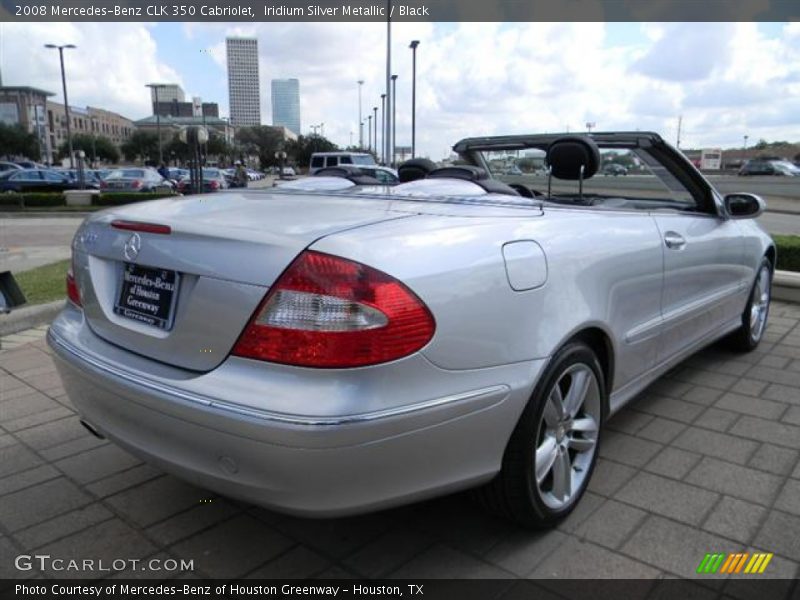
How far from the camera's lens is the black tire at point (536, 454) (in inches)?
87.4

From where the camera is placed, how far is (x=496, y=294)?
2072 mm

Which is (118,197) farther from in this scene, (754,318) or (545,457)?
(545,457)

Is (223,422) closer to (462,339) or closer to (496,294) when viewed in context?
(462,339)

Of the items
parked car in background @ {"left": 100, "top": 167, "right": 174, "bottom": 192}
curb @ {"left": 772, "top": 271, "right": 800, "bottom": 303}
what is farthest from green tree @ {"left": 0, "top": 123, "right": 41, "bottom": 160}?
curb @ {"left": 772, "top": 271, "right": 800, "bottom": 303}

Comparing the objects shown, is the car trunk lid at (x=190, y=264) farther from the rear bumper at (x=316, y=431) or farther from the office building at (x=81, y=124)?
the office building at (x=81, y=124)

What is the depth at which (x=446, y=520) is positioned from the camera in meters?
2.57

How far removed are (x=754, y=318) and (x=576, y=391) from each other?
298cm

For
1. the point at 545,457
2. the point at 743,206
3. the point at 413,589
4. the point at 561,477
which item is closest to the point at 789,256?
the point at 743,206

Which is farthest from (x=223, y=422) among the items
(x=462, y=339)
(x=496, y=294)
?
(x=496, y=294)

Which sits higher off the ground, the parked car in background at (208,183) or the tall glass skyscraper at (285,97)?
the tall glass skyscraper at (285,97)

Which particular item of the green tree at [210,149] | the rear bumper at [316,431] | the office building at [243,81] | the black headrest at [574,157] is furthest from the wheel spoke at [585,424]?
the green tree at [210,149]

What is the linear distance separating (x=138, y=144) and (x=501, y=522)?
10925 centimetres

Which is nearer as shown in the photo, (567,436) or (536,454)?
(536,454)

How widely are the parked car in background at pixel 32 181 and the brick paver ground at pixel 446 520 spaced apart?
28.6m
